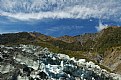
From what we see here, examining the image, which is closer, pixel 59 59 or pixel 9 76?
pixel 9 76

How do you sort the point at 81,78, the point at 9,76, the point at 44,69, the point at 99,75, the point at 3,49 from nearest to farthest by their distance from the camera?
the point at 9,76, the point at 44,69, the point at 3,49, the point at 81,78, the point at 99,75

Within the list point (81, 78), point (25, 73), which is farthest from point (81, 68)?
point (25, 73)

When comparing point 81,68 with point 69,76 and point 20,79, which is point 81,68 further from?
point 20,79

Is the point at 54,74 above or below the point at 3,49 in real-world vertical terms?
below

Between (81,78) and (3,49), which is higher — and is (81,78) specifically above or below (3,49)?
below

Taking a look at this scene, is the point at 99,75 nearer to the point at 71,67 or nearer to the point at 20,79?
the point at 71,67

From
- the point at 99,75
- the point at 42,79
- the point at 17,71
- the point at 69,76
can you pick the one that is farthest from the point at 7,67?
the point at 99,75

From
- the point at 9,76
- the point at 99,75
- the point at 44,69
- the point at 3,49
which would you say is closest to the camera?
the point at 9,76

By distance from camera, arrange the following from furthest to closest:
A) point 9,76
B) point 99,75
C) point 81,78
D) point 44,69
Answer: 1. point 99,75
2. point 81,78
3. point 44,69
4. point 9,76

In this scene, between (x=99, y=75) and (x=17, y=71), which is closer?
(x=17, y=71)

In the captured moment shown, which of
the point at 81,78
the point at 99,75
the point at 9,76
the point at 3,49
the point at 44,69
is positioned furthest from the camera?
the point at 99,75
